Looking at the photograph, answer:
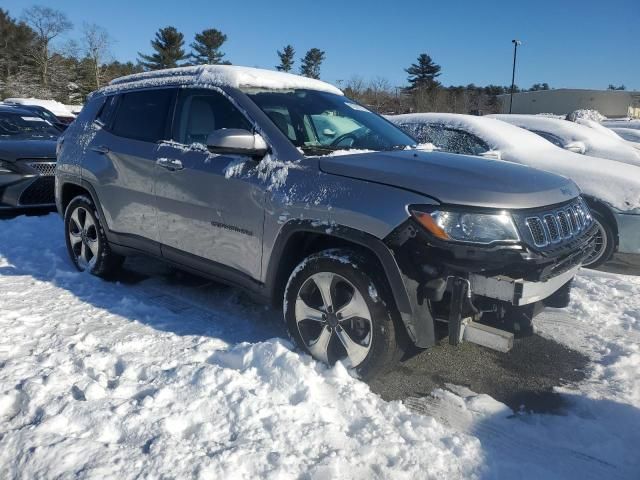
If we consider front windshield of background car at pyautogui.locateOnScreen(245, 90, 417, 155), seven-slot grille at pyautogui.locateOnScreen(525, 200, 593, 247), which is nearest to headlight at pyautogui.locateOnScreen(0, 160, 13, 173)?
front windshield of background car at pyautogui.locateOnScreen(245, 90, 417, 155)

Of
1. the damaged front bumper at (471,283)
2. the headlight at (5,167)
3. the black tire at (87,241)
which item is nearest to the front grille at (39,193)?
the headlight at (5,167)

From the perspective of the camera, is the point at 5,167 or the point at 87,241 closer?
the point at 87,241

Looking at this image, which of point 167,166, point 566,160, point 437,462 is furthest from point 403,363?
point 566,160

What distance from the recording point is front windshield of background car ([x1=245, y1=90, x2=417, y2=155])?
11.6 feet

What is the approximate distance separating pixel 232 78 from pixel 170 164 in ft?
2.61

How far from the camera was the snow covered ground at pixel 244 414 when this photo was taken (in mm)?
2389

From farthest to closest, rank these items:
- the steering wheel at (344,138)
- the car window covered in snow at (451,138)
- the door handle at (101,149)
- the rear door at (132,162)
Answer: the car window covered in snow at (451,138) → the door handle at (101,149) → the rear door at (132,162) → the steering wheel at (344,138)

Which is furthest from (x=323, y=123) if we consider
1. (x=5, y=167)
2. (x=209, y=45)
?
(x=209, y=45)

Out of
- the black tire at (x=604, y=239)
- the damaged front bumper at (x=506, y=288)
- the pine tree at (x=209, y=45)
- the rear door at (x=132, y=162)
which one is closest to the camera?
the damaged front bumper at (x=506, y=288)

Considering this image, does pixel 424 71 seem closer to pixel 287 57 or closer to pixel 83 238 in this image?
pixel 287 57

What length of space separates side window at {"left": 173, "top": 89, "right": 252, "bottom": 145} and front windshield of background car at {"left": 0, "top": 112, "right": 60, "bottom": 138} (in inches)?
219

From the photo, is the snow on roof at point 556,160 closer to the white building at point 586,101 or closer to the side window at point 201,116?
the side window at point 201,116

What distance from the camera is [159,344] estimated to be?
356 cm

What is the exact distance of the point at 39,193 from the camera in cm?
728
